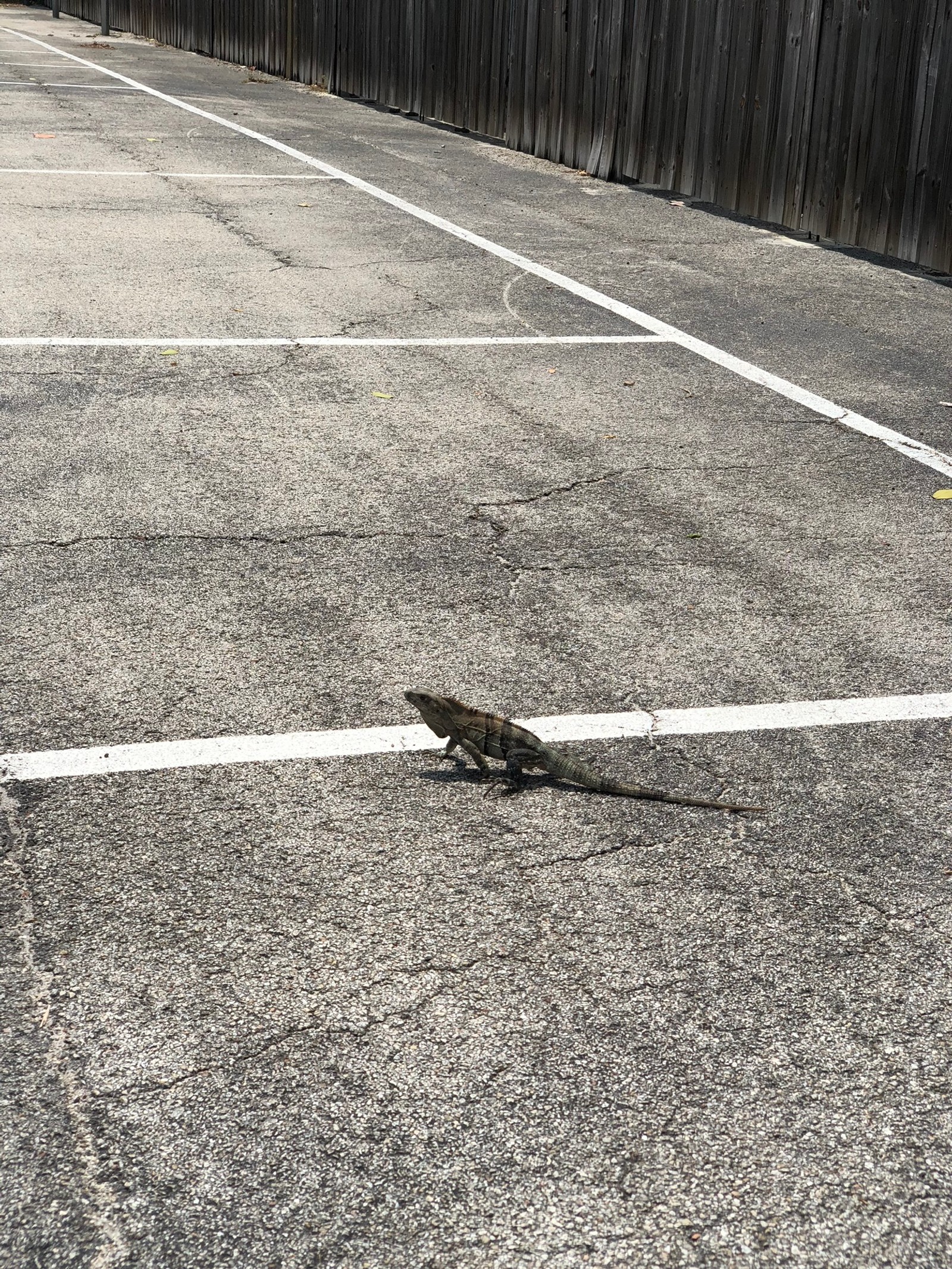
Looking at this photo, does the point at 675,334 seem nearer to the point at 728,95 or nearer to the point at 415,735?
the point at 415,735

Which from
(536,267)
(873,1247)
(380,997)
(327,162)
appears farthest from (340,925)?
(327,162)

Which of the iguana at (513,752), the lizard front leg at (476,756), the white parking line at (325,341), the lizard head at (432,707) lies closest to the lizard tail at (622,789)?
the iguana at (513,752)

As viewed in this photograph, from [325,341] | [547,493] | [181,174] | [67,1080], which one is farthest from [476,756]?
[181,174]

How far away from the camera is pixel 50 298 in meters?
9.06

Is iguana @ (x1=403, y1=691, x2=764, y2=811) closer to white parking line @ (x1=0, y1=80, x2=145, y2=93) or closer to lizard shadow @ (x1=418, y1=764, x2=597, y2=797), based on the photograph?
lizard shadow @ (x1=418, y1=764, x2=597, y2=797)

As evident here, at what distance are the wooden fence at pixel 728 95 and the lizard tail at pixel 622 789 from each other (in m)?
8.62

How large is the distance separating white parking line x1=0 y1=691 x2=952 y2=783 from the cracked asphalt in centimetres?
6

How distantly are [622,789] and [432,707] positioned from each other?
59cm

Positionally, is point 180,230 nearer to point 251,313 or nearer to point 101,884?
point 251,313

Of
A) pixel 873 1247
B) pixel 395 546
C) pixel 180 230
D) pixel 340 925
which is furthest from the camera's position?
pixel 180 230

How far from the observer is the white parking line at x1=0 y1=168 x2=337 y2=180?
13688mm

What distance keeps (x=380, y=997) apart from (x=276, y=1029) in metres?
0.24

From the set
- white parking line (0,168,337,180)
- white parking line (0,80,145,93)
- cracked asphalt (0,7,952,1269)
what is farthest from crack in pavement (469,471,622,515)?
white parking line (0,80,145,93)

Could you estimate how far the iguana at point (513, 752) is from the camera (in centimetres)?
379
